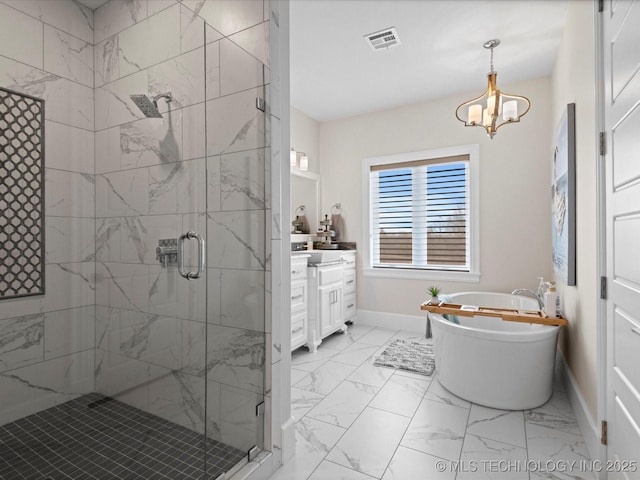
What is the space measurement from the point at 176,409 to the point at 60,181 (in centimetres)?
161

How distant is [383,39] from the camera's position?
2693 mm

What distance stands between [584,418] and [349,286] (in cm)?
257

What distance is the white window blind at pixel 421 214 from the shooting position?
3836 millimetres

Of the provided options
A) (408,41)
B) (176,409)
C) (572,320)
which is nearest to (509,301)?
(572,320)

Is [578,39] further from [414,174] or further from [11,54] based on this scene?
[11,54]

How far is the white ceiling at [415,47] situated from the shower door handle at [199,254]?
182 centimetres

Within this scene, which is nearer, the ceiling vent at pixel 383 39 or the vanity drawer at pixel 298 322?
the ceiling vent at pixel 383 39

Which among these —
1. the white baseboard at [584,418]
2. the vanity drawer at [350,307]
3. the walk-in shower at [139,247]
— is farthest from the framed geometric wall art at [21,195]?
the white baseboard at [584,418]

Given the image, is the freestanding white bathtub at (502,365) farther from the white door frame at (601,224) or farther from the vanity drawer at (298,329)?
the vanity drawer at (298,329)

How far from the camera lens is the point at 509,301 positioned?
3342mm

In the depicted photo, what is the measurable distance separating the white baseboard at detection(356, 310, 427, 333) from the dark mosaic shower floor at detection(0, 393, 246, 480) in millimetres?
2834

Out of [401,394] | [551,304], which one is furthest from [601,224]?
[401,394]

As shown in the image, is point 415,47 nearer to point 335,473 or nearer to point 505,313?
point 505,313

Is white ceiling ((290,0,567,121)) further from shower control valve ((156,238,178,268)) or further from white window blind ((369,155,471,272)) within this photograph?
shower control valve ((156,238,178,268))
